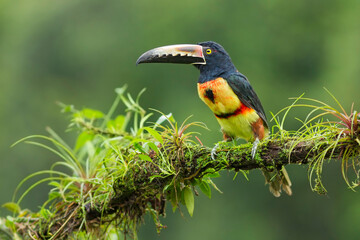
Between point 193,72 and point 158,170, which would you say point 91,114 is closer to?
point 158,170

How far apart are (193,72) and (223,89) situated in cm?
1133

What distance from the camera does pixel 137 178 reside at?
3164 mm

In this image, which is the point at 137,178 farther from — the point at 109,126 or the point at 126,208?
the point at 109,126

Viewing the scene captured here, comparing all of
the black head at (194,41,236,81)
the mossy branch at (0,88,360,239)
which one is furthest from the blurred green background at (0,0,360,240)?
the mossy branch at (0,88,360,239)

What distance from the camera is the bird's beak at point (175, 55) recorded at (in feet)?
13.3

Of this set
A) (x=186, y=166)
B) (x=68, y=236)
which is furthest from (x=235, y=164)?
(x=68, y=236)

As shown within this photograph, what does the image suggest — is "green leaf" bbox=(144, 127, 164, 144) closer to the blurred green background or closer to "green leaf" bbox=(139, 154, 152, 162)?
"green leaf" bbox=(139, 154, 152, 162)

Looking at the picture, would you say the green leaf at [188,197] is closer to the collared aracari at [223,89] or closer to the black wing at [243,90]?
the collared aracari at [223,89]

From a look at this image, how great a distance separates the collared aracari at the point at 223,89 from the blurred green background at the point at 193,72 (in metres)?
8.13

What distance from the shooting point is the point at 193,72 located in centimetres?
1538

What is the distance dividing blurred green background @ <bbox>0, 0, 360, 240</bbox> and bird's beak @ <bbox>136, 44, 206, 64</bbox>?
8.15m

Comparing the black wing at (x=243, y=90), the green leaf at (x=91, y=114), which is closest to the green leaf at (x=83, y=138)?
the green leaf at (x=91, y=114)

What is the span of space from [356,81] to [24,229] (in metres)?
11.7

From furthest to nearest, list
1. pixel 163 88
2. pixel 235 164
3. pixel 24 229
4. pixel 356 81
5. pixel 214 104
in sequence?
pixel 163 88 → pixel 356 81 → pixel 214 104 → pixel 24 229 → pixel 235 164
